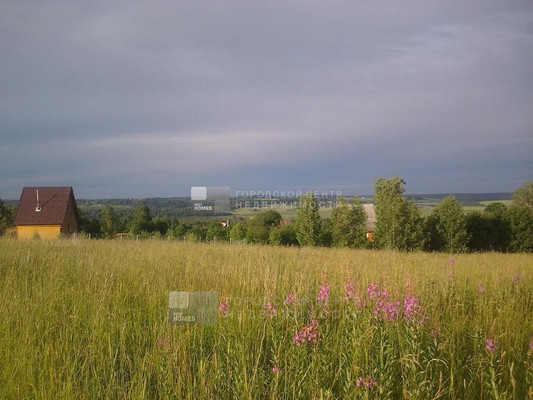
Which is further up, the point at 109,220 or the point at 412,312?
the point at 412,312

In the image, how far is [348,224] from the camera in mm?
26500

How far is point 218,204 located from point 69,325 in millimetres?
10877

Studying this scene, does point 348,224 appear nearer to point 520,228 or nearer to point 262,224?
point 262,224

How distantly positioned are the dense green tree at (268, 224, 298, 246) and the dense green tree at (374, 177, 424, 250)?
5.52 metres

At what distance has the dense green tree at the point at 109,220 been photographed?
3918 cm

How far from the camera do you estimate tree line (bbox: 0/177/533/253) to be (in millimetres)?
25203

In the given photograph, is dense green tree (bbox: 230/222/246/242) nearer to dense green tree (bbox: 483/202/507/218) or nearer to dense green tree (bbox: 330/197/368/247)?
dense green tree (bbox: 330/197/368/247)

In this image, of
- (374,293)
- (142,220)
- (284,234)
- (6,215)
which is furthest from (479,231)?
(6,215)

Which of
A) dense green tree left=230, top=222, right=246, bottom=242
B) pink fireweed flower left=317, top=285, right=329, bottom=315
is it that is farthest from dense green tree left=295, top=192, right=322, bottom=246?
pink fireweed flower left=317, top=285, right=329, bottom=315

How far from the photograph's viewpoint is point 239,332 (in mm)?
4012

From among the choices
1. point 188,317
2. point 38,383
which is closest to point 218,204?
point 188,317

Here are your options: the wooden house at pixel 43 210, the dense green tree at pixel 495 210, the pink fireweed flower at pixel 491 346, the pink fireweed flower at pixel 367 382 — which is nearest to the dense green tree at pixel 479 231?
the dense green tree at pixel 495 210

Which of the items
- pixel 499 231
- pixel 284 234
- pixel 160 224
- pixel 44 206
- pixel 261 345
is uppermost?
pixel 44 206

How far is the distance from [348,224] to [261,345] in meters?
23.9
